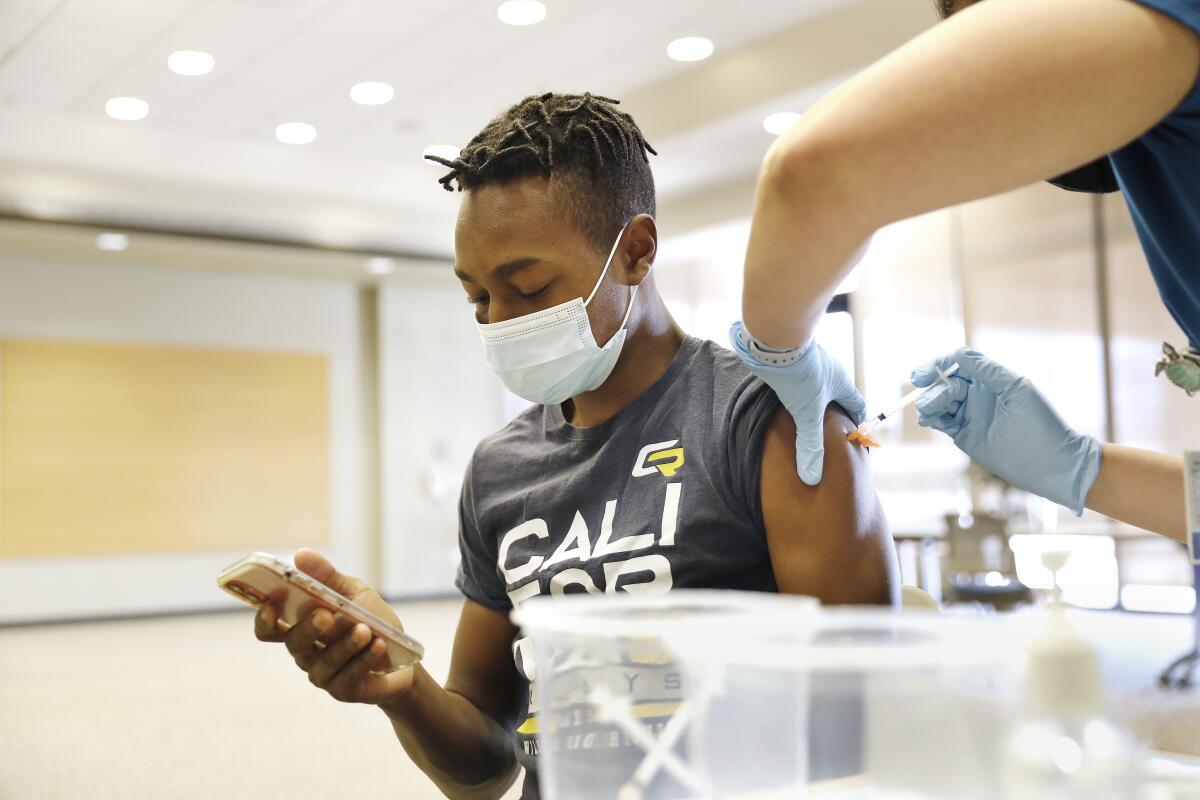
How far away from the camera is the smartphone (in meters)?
0.90

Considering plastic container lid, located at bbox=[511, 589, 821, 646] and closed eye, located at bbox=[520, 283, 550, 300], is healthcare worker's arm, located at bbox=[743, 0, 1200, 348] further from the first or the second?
closed eye, located at bbox=[520, 283, 550, 300]

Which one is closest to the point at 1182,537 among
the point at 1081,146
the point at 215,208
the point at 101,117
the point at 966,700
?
the point at 1081,146

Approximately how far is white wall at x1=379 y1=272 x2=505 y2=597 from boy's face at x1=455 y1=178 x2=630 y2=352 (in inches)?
303

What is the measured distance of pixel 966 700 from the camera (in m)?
0.40

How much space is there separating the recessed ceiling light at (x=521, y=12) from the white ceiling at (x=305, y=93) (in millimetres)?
57

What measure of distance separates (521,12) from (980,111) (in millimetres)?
4568

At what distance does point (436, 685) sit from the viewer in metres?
1.19

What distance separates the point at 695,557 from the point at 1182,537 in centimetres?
42

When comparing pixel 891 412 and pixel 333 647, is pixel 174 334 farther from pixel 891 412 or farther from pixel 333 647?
pixel 891 412

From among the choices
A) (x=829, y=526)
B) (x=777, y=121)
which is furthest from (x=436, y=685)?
(x=777, y=121)

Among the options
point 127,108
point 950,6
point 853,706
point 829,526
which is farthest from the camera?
point 127,108

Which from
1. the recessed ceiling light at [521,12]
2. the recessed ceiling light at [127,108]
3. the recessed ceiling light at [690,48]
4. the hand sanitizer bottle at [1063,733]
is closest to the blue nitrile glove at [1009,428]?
the hand sanitizer bottle at [1063,733]

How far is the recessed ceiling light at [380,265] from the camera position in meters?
8.20

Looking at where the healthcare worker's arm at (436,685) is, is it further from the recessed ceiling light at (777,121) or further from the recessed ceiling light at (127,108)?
the recessed ceiling light at (127,108)
